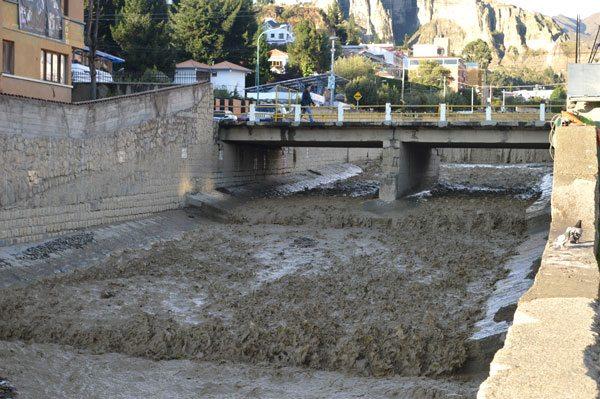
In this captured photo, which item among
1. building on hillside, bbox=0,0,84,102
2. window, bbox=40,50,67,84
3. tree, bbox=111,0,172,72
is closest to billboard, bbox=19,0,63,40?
building on hillside, bbox=0,0,84,102

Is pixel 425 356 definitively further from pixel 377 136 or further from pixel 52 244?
pixel 377 136

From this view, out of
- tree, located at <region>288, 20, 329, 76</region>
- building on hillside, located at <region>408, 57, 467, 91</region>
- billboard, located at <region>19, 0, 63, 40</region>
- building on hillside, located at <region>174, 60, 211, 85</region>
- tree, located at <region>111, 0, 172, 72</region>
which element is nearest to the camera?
billboard, located at <region>19, 0, 63, 40</region>

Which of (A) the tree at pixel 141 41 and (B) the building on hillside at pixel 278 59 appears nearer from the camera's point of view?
(A) the tree at pixel 141 41

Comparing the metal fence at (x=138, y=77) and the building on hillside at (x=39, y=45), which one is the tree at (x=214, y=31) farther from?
the building on hillside at (x=39, y=45)

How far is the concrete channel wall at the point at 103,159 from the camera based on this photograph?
2389cm

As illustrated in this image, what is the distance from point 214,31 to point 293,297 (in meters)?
66.4

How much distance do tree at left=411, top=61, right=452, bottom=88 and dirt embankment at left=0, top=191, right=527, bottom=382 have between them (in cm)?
10427

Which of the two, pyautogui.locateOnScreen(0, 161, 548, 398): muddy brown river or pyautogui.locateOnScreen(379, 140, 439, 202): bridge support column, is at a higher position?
pyautogui.locateOnScreen(379, 140, 439, 202): bridge support column

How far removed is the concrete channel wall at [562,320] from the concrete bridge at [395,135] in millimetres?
20638

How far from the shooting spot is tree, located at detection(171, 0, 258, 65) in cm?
8088

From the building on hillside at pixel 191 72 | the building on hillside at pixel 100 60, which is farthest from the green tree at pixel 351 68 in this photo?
the building on hillside at pixel 100 60

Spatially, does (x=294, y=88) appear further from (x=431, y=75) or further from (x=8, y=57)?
(x=431, y=75)

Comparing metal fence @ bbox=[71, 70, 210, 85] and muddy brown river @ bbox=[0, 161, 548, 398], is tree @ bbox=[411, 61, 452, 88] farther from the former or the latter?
muddy brown river @ bbox=[0, 161, 548, 398]

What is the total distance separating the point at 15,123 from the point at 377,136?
18732mm
